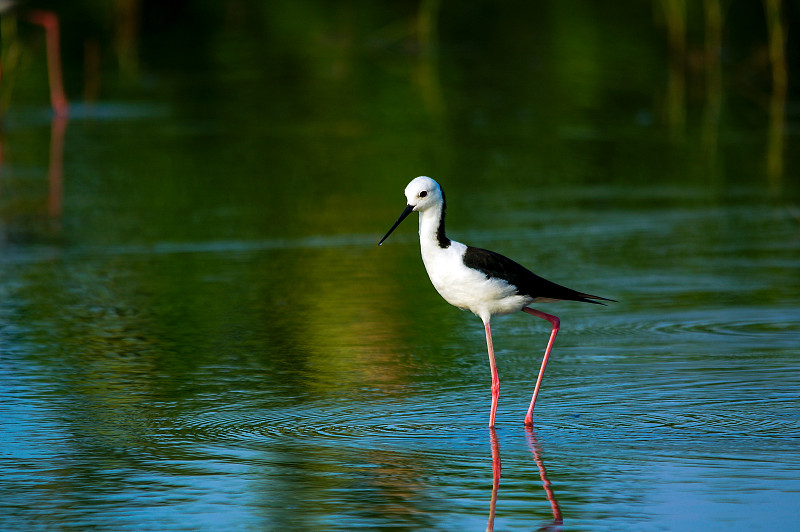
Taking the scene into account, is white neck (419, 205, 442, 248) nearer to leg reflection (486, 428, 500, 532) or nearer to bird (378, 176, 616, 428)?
bird (378, 176, 616, 428)

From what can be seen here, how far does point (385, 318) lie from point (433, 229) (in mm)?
2079

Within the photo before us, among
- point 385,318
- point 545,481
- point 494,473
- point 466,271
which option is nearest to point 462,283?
point 466,271

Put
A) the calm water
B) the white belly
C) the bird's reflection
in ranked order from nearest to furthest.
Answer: the bird's reflection → the calm water → the white belly

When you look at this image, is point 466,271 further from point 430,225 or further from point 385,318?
point 385,318

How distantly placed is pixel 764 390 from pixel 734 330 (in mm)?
1398

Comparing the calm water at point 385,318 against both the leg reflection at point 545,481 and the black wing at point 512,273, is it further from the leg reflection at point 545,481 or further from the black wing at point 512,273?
the black wing at point 512,273

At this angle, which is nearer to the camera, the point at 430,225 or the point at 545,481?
the point at 545,481

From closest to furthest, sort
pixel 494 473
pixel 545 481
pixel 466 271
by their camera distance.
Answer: pixel 545 481 → pixel 494 473 → pixel 466 271

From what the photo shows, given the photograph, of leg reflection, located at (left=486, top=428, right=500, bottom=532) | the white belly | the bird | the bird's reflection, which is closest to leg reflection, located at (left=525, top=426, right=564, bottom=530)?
the bird's reflection

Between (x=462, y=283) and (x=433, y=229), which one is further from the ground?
(x=433, y=229)

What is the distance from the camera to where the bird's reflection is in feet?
17.1

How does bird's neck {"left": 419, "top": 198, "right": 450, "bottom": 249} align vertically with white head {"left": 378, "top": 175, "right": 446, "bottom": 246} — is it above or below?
below

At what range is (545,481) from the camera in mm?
5723

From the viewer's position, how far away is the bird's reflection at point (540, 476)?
5.23 meters
